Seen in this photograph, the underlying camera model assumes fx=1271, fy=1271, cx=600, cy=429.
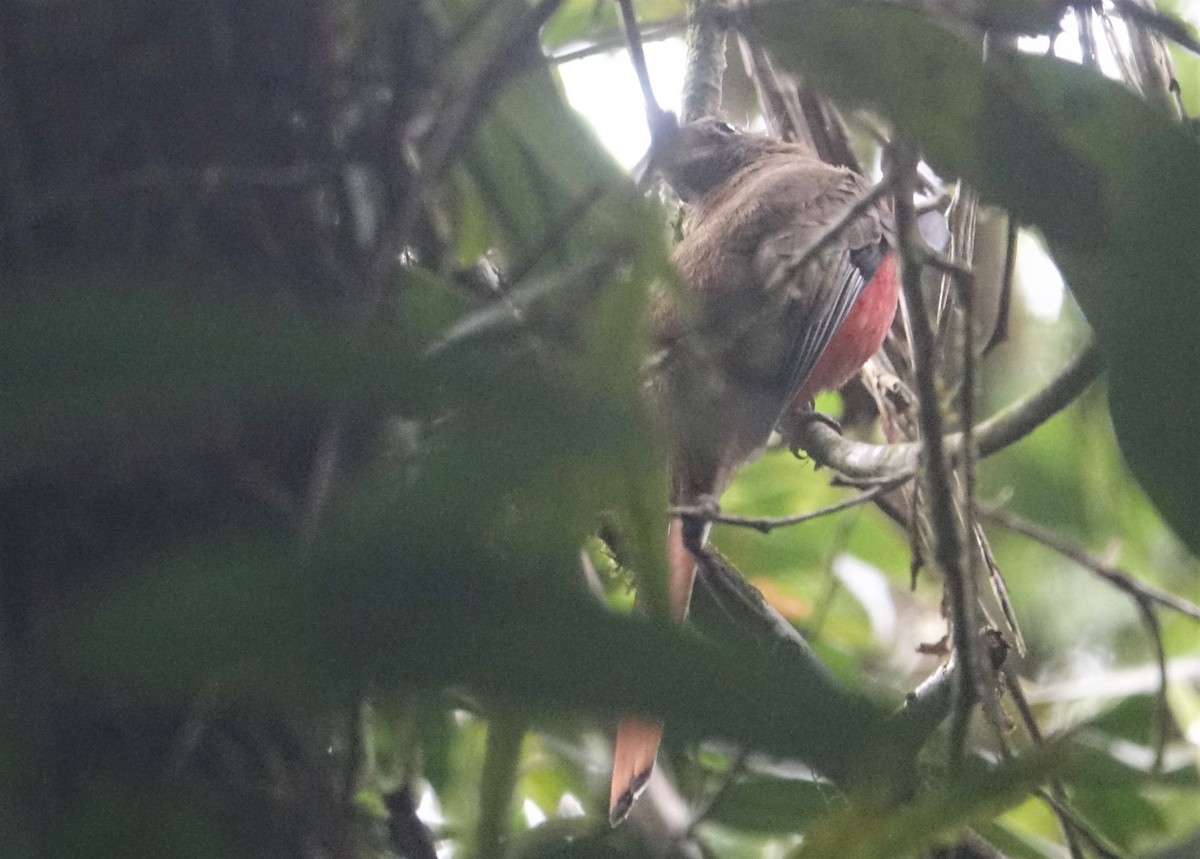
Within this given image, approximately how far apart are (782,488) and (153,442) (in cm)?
150

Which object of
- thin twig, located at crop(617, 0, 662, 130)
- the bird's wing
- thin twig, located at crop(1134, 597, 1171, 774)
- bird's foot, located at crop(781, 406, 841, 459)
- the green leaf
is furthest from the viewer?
bird's foot, located at crop(781, 406, 841, 459)

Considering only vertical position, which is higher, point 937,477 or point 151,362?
point 151,362

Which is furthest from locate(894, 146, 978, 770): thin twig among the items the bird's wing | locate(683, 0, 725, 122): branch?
locate(683, 0, 725, 122): branch

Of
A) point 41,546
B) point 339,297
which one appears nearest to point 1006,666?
point 339,297

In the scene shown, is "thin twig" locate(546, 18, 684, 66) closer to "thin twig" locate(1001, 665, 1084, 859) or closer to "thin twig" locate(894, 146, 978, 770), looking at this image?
"thin twig" locate(894, 146, 978, 770)

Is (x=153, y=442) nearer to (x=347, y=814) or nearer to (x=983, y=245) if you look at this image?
(x=347, y=814)

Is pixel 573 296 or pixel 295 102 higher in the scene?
pixel 295 102

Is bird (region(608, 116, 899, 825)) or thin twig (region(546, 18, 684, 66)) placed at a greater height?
thin twig (region(546, 18, 684, 66))

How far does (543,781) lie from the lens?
154 centimetres

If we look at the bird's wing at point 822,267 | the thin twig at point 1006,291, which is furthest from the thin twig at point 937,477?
the bird's wing at point 822,267

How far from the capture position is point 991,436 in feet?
4.03

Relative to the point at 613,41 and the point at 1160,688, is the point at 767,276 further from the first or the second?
the point at 1160,688

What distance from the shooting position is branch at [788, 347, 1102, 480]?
40.8 inches

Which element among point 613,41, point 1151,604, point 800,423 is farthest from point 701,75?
point 1151,604
